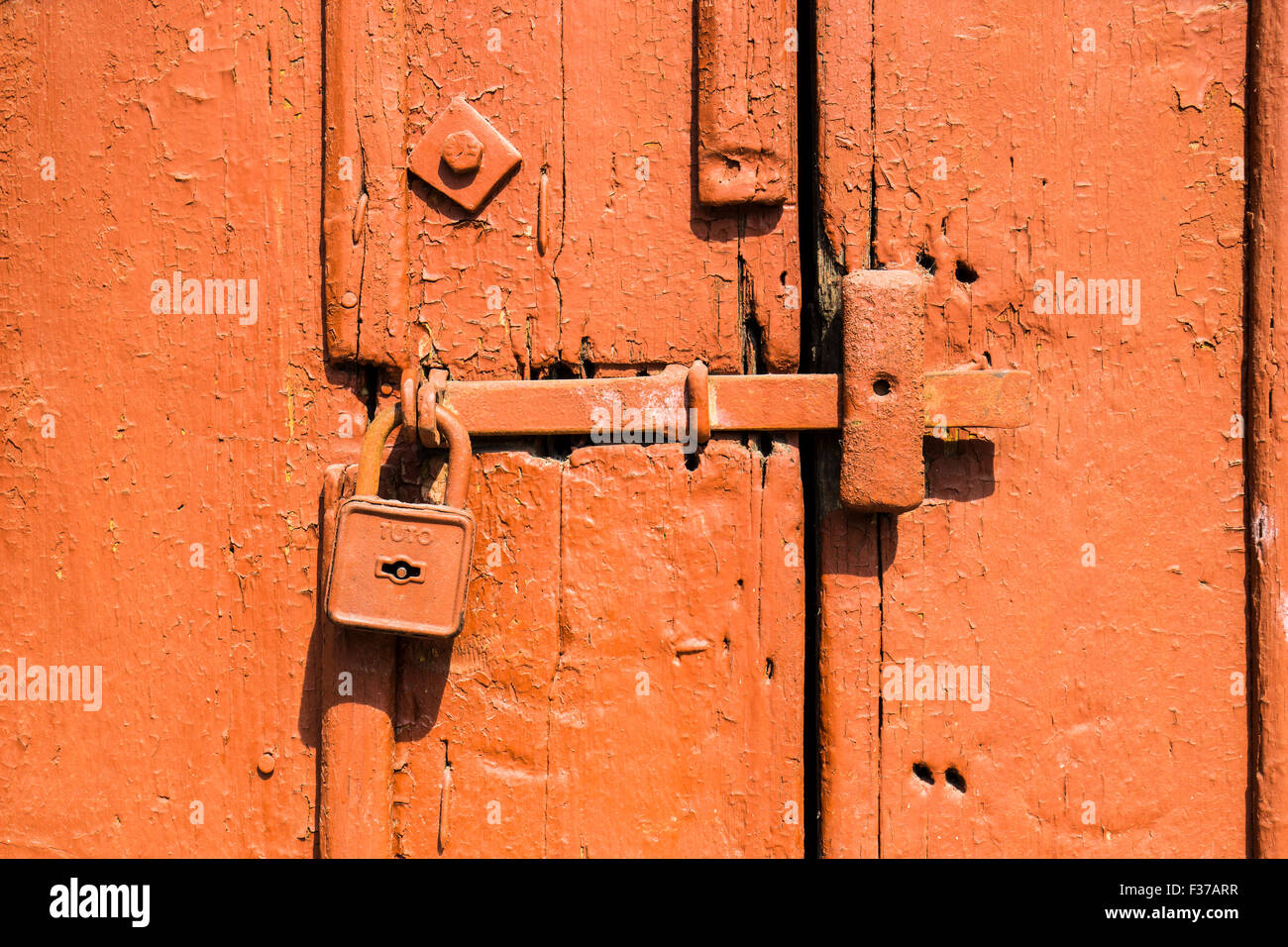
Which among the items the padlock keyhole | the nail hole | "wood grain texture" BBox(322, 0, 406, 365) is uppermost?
"wood grain texture" BBox(322, 0, 406, 365)

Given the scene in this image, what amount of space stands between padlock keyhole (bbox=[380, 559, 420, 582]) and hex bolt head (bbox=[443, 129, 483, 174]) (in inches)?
15.1

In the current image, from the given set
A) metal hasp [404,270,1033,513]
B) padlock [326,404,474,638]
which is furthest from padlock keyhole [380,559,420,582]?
metal hasp [404,270,1033,513]

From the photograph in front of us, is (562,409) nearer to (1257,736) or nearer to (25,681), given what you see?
(25,681)

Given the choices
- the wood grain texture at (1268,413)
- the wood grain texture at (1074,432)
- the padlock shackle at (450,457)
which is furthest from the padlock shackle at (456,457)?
the wood grain texture at (1268,413)

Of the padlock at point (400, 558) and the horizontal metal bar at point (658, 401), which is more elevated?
the horizontal metal bar at point (658, 401)

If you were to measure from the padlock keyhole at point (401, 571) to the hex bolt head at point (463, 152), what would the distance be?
0.38 meters

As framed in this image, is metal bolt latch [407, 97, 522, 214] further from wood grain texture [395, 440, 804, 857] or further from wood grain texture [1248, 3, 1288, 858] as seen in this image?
wood grain texture [1248, 3, 1288, 858]

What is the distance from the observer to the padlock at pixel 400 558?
669 mm

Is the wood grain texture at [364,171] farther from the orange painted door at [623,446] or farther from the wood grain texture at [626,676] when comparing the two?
the wood grain texture at [626,676]

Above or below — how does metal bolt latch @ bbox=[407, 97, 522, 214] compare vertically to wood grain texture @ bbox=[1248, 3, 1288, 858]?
above

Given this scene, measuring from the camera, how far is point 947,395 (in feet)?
2.34

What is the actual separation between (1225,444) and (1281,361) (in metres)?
0.09

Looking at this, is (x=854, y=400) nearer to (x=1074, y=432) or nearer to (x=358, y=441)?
(x=1074, y=432)

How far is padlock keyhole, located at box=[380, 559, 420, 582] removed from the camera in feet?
2.22
